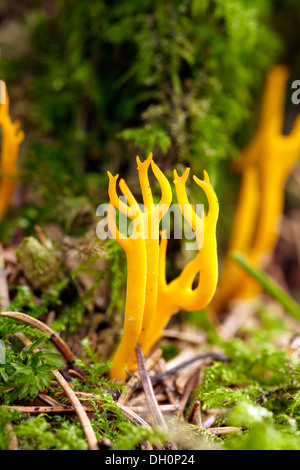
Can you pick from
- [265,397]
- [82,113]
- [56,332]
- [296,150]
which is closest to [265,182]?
[296,150]

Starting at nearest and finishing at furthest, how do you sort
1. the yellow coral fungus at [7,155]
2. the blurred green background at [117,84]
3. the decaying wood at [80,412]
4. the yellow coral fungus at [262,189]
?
the decaying wood at [80,412], the yellow coral fungus at [7,155], the blurred green background at [117,84], the yellow coral fungus at [262,189]

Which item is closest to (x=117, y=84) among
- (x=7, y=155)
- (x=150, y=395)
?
(x=7, y=155)

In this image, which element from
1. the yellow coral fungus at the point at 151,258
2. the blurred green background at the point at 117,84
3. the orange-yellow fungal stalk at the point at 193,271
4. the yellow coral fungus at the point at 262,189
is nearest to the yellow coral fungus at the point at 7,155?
the blurred green background at the point at 117,84

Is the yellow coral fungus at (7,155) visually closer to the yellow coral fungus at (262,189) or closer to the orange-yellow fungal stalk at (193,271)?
the orange-yellow fungal stalk at (193,271)

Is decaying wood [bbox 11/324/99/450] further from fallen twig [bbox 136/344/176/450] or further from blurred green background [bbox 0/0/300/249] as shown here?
blurred green background [bbox 0/0/300/249]

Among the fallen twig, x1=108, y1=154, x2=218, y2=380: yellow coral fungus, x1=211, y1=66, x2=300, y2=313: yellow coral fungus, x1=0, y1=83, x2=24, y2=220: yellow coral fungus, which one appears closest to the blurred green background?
x1=0, y1=83, x2=24, y2=220: yellow coral fungus

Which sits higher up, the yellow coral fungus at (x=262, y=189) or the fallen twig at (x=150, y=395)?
the yellow coral fungus at (x=262, y=189)

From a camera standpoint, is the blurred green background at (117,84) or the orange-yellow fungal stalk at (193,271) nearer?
the orange-yellow fungal stalk at (193,271)
